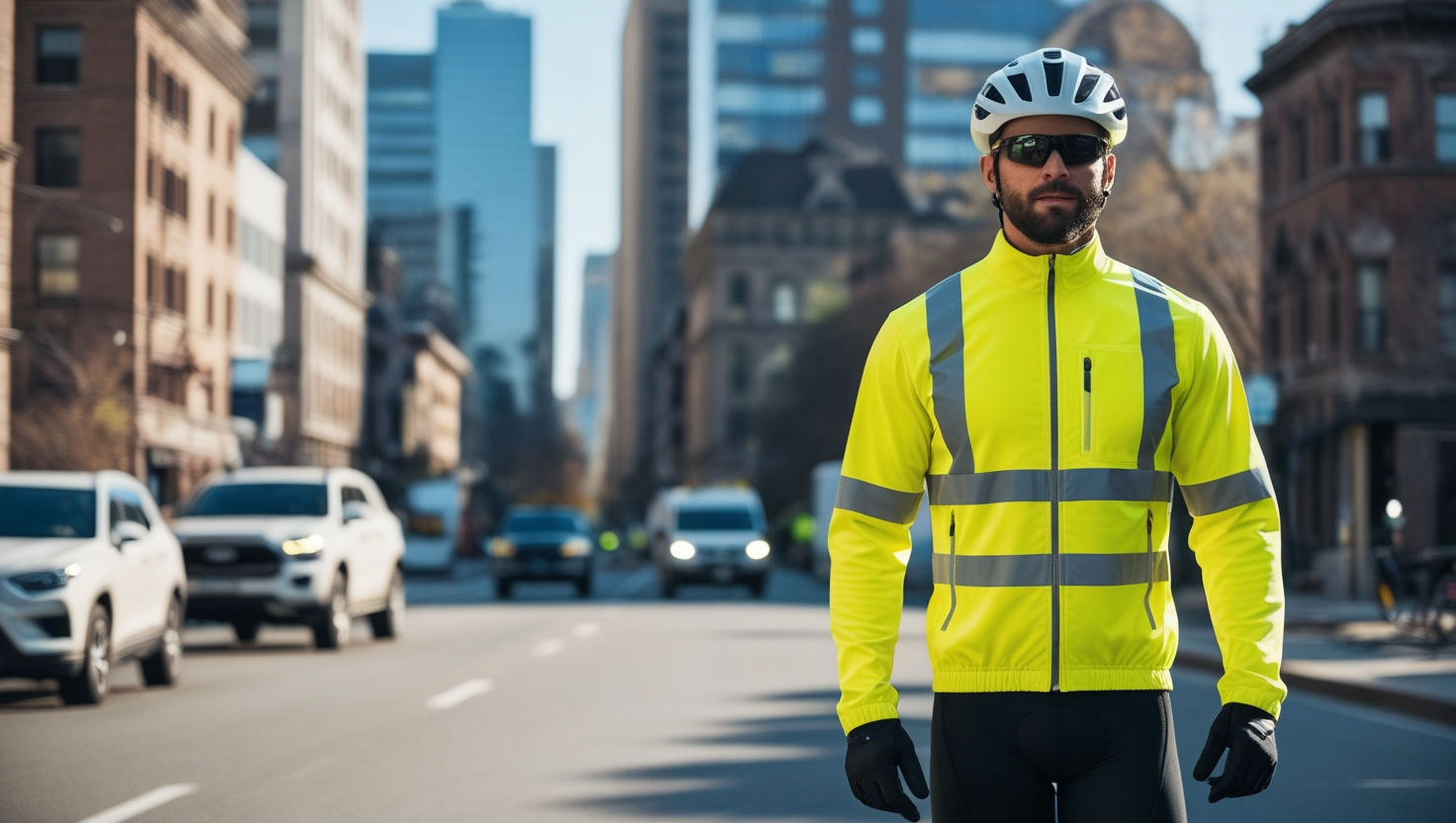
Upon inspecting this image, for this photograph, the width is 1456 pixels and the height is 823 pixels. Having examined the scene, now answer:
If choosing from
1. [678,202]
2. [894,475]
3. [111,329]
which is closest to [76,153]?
[111,329]

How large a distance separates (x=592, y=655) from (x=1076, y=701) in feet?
53.3

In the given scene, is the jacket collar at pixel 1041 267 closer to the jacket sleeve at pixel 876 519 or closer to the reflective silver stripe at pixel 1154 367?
the reflective silver stripe at pixel 1154 367

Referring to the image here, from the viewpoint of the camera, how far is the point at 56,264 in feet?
181

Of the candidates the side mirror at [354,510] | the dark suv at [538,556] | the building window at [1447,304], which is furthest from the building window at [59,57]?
the side mirror at [354,510]

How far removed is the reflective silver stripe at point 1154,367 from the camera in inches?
152

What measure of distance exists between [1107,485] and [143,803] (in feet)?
20.8

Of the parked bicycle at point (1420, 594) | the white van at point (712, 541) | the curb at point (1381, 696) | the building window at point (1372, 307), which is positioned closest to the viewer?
the curb at point (1381, 696)

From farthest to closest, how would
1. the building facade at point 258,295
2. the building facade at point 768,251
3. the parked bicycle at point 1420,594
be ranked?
the building facade at point 768,251 < the building facade at point 258,295 < the parked bicycle at point 1420,594

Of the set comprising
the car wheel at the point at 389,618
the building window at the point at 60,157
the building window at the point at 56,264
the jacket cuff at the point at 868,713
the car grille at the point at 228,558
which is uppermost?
the building window at the point at 60,157

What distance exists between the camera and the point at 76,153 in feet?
178

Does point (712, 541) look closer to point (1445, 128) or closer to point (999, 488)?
point (1445, 128)

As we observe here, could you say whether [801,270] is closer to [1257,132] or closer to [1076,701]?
[1257,132]

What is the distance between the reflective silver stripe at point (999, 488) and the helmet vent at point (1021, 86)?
29.0 inches

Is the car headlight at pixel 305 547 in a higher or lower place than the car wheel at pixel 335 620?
higher
